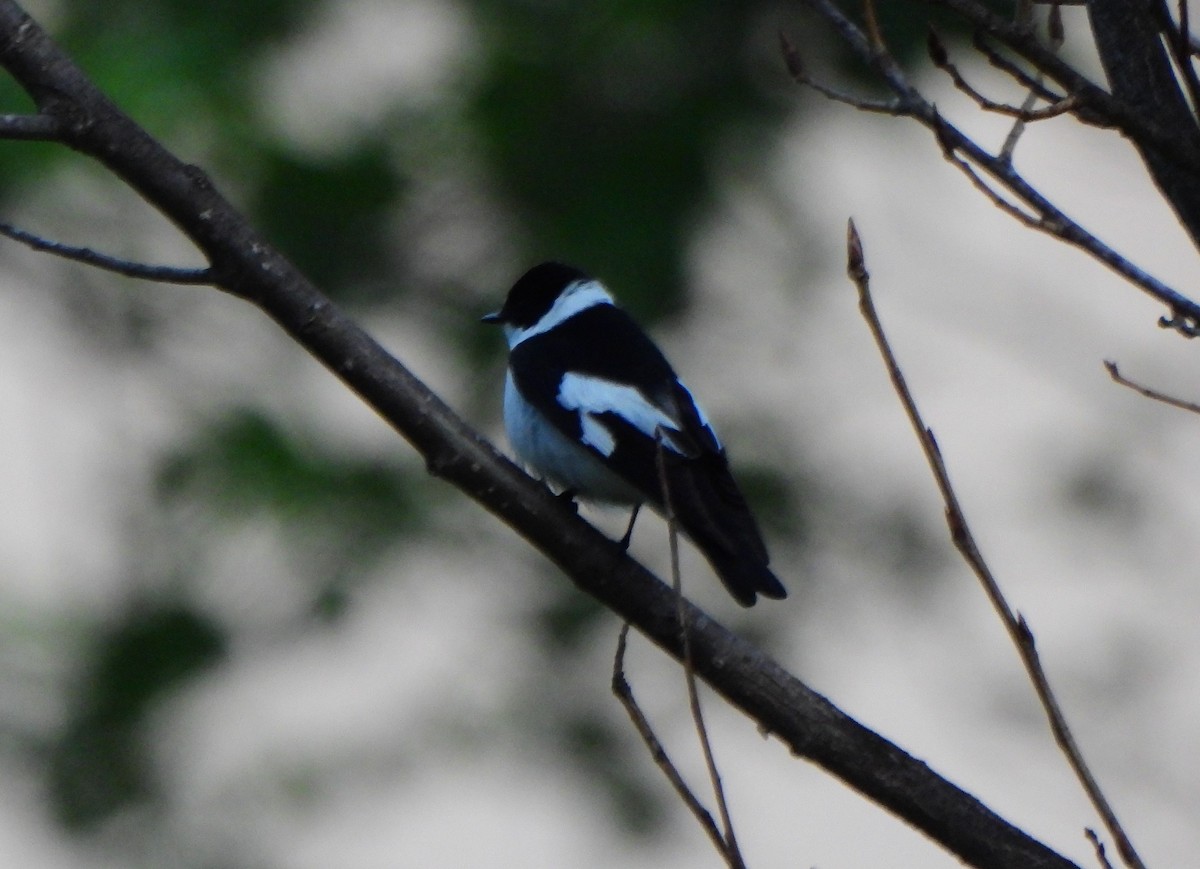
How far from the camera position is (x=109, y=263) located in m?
2.42

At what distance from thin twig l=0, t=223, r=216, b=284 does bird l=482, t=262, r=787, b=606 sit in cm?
114

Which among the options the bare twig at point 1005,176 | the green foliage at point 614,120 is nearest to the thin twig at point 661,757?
the bare twig at point 1005,176

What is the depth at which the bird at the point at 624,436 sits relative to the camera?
3371 millimetres

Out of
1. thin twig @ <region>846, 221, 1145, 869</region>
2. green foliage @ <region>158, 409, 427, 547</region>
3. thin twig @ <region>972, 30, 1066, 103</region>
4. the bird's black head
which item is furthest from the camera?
green foliage @ <region>158, 409, 427, 547</region>

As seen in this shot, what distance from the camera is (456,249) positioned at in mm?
8484

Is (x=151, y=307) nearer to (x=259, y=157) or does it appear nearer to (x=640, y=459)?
(x=259, y=157)

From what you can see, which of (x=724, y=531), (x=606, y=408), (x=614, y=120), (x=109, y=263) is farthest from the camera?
(x=614, y=120)

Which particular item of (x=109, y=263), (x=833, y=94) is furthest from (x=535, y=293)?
(x=833, y=94)

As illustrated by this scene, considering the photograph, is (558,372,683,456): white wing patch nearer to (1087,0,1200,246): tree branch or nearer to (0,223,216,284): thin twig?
(0,223,216,284): thin twig

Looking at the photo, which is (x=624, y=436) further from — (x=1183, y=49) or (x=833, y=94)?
(x=1183, y=49)

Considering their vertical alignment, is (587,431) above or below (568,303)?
below

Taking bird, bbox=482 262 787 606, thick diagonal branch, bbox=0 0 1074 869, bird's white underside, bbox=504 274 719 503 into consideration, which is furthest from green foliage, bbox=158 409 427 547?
thick diagonal branch, bbox=0 0 1074 869

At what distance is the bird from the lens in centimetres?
337

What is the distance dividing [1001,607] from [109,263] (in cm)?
139
